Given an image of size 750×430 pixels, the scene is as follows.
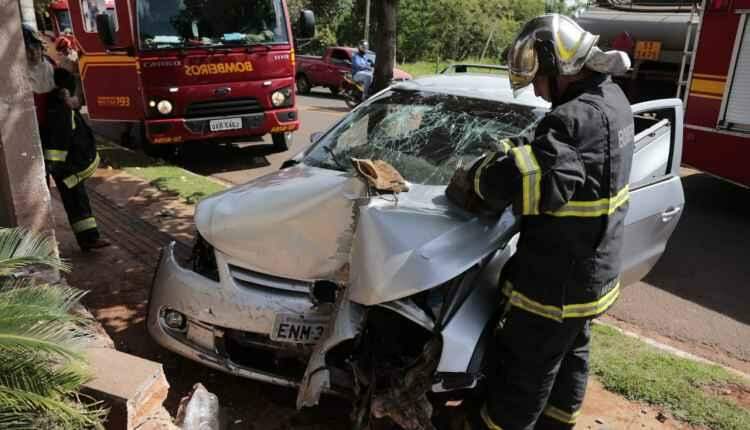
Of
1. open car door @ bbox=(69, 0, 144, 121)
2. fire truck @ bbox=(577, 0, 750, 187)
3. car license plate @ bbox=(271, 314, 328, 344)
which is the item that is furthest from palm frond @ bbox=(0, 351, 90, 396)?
fire truck @ bbox=(577, 0, 750, 187)

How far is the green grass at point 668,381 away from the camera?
317 cm

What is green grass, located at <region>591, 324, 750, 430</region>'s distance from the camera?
10.4 ft

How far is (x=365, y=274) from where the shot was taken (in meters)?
2.46

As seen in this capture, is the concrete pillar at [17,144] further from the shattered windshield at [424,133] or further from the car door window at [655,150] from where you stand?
the car door window at [655,150]

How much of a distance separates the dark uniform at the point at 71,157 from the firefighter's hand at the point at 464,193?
3.39 metres

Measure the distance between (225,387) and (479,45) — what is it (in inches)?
1248

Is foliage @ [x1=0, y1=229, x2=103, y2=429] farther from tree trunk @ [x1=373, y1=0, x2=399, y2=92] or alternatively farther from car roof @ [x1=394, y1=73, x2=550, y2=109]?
tree trunk @ [x1=373, y1=0, x2=399, y2=92]

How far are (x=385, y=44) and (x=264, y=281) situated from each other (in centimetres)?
423

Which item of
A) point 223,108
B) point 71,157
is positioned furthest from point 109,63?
point 71,157

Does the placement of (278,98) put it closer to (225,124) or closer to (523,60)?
(225,124)

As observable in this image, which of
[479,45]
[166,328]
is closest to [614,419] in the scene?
[166,328]

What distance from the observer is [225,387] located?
3285mm

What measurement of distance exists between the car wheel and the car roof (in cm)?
1519

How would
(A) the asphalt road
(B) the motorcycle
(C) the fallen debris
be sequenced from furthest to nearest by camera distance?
(B) the motorcycle
(A) the asphalt road
(C) the fallen debris
